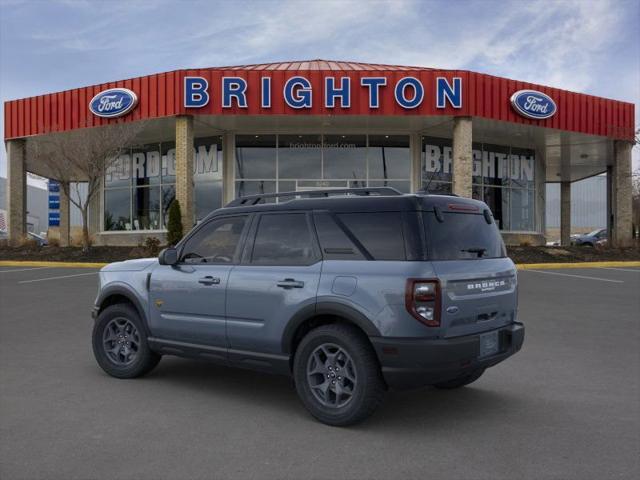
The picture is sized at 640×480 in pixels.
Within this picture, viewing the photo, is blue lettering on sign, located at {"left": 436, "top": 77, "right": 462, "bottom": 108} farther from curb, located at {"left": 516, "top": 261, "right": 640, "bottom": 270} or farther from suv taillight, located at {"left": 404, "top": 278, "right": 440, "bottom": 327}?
suv taillight, located at {"left": 404, "top": 278, "right": 440, "bottom": 327}

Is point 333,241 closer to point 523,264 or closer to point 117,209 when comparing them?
point 523,264

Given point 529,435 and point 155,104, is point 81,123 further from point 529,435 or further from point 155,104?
point 529,435

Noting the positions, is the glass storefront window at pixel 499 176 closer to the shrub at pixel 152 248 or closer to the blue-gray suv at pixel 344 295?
the shrub at pixel 152 248

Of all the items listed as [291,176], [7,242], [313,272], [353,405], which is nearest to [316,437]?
[353,405]

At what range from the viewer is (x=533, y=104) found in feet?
71.8

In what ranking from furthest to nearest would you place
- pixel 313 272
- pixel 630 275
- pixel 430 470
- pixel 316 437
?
pixel 630 275 < pixel 313 272 < pixel 316 437 < pixel 430 470

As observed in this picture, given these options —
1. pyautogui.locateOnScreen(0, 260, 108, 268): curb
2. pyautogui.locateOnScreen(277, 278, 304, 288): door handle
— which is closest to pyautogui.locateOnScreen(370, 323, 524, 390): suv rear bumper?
pyautogui.locateOnScreen(277, 278, 304, 288): door handle

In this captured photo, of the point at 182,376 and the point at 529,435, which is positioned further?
the point at 182,376

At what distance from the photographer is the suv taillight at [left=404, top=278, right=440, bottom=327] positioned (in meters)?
4.06

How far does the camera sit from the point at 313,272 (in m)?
4.59

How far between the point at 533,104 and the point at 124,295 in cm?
Result: 1965

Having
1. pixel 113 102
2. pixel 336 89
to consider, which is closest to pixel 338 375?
pixel 336 89

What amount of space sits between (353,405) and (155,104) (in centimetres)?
1909

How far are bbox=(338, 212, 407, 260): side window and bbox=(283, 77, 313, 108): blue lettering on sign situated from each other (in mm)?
16565
